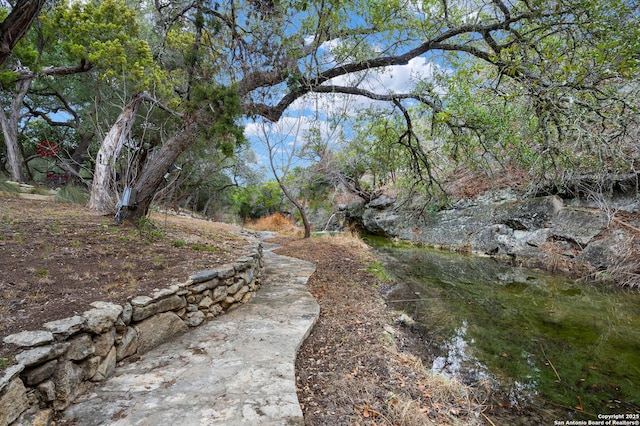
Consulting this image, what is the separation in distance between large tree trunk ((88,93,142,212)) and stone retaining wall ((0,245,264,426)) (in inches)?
207

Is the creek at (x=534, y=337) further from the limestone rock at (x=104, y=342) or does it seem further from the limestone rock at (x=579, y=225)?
the limestone rock at (x=104, y=342)

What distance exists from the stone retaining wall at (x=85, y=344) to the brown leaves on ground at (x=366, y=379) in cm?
122

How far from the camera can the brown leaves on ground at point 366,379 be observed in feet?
6.52

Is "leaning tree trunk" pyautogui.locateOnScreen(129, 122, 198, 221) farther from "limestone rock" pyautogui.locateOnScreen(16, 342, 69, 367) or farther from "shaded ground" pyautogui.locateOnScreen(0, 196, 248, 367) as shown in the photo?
"limestone rock" pyautogui.locateOnScreen(16, 342, 69, 367)

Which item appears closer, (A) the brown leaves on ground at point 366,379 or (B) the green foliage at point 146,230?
(A) the brown leaves on ground at point 366,379

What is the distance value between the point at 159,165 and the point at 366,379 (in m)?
4.16

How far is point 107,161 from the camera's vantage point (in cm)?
687

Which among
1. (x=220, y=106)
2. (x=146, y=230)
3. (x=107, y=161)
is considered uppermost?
(x=220, y=106)

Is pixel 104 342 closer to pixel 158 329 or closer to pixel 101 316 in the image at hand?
pixel 101 316

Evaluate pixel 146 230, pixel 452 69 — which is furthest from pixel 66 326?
pixel 452 69

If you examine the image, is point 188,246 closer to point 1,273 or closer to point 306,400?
point 1,273

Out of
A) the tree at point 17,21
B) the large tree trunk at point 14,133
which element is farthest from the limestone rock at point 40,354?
the large tree trunk at point 14,133

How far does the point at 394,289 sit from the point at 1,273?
194 inches

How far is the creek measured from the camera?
2.55m
